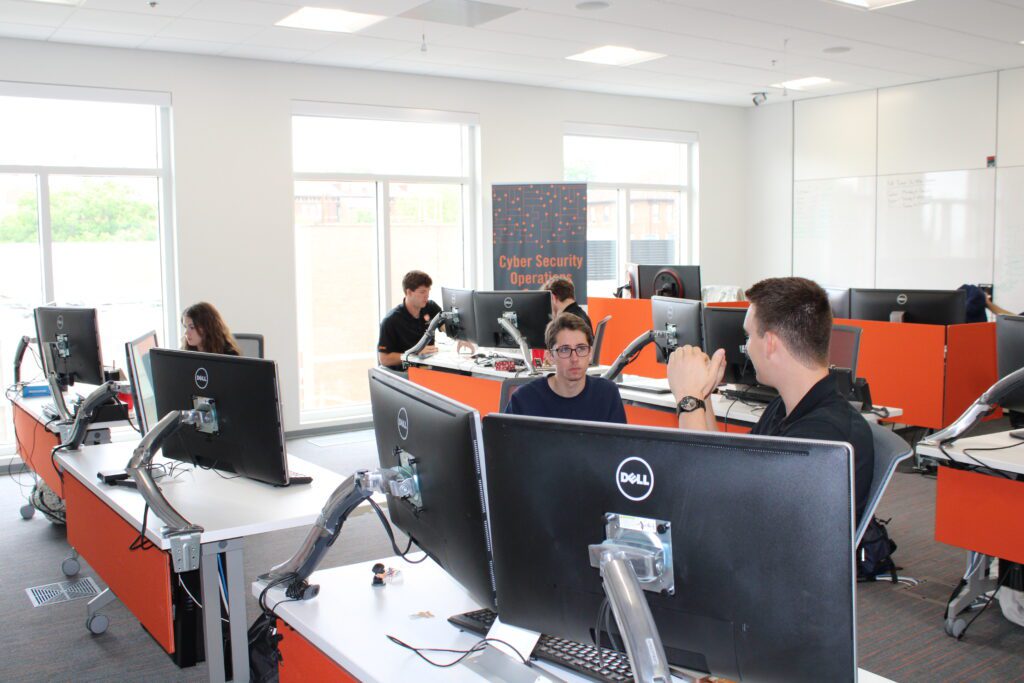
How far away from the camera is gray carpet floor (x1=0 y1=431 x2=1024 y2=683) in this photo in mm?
3275

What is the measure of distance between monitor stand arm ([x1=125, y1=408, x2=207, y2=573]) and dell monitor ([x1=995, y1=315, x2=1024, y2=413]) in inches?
114

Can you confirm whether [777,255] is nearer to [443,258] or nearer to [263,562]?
[443,258]

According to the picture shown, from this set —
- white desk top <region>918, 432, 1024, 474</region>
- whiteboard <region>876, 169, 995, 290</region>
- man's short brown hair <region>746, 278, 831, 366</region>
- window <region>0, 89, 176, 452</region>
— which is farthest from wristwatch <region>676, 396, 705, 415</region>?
whiteboard <region>876, 169, 995, 290</region>

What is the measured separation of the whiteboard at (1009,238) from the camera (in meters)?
7.91

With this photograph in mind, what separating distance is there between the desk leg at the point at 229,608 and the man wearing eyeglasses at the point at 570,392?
41.5 inches

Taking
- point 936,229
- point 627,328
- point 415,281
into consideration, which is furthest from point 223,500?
point 936,229

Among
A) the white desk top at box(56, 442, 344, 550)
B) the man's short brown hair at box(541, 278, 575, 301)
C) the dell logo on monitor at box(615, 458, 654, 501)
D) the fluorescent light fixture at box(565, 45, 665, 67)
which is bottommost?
the white desk top at box(56, 442, 344, 550)

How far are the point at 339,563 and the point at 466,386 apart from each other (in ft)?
6.09

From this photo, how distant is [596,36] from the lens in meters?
6.45

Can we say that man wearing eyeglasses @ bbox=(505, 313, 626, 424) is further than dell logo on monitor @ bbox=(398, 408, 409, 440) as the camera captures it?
Yes

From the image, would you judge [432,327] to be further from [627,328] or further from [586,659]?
[586,659]

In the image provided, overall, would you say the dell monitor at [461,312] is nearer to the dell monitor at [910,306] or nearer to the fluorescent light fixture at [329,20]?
the fluorescent light fixture at [329,20]

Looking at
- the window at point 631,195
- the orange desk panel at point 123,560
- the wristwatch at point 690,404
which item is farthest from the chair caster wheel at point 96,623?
the window at point 631,195

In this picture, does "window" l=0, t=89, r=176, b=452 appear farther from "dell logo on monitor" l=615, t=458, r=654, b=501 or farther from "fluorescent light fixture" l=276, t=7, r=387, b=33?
"dell logo on monitor" l=615, t=458, r=654, b=501
